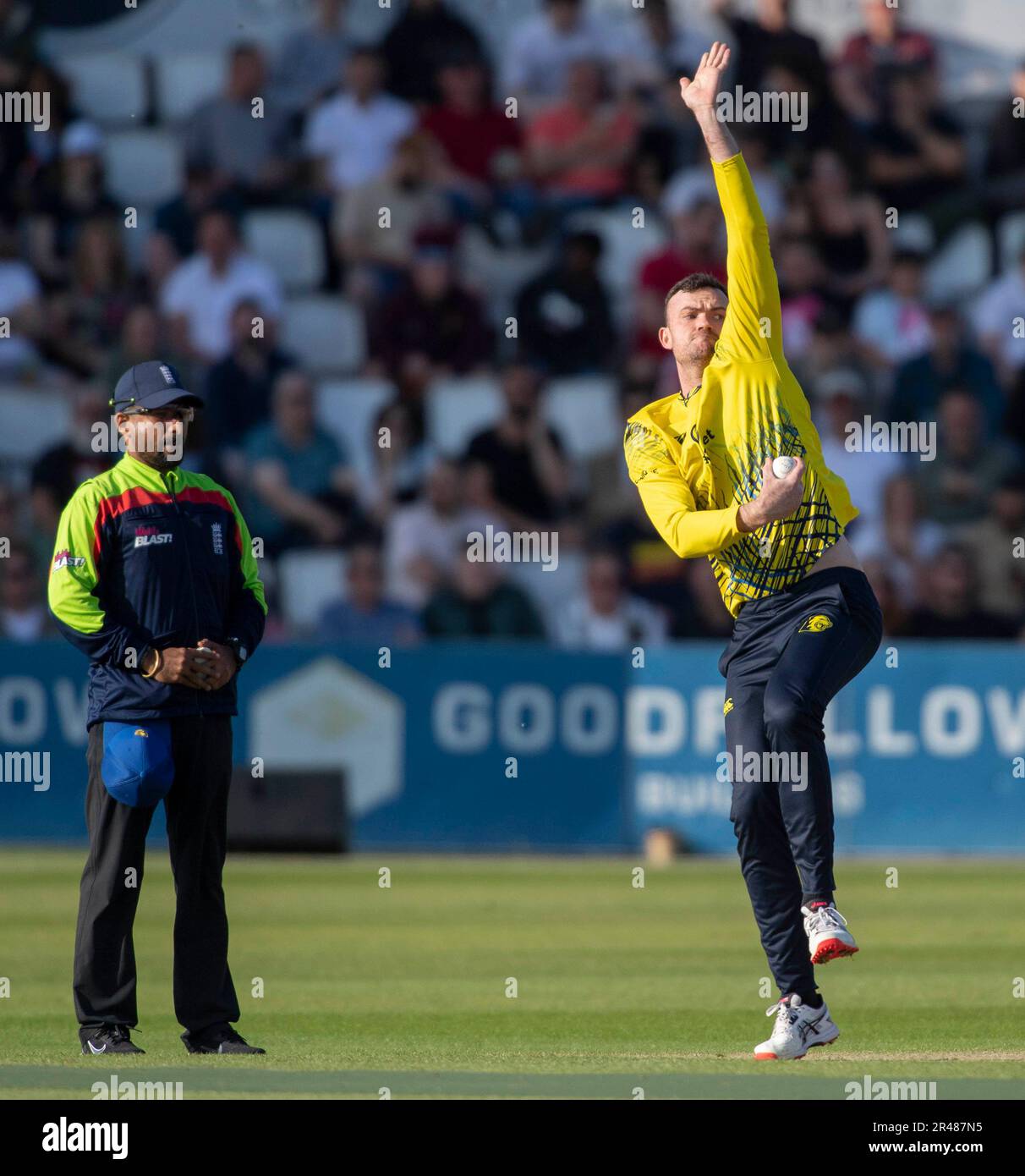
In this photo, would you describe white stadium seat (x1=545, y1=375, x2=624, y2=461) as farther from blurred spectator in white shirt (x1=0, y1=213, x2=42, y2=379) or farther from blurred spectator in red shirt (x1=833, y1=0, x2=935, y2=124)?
blurred spectator in white shirt (x1=0, y1=213, x2=42, y2=379)

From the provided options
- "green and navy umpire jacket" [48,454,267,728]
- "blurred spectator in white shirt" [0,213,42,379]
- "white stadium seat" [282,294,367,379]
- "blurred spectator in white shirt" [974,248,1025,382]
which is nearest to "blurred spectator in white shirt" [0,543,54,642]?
"blurred spectator in white shirt" [0,213,42,379]

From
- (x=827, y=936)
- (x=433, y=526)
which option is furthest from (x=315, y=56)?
(x=827, y=936)

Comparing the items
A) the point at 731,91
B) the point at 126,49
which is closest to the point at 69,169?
the point at 126,49

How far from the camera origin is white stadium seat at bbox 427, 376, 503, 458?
20984mm

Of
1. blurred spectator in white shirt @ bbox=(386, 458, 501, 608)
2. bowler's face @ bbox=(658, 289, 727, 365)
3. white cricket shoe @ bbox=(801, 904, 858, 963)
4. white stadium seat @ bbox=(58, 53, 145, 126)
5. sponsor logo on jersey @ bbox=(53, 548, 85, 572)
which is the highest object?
white stadium seat @ bbox=(58, 53, 145, 126)

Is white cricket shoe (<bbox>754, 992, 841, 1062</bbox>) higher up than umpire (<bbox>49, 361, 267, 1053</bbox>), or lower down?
lower down

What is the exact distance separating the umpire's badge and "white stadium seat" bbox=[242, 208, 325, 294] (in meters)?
15.4

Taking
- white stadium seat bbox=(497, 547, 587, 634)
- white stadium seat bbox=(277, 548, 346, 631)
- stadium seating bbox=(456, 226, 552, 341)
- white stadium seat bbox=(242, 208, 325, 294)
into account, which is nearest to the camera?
white stadium seat bbox=(497, 547, 587, 634)

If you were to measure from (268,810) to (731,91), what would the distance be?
9.17m

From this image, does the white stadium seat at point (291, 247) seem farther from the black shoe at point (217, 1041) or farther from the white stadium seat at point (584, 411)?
the black shoe at point (217, 1041)

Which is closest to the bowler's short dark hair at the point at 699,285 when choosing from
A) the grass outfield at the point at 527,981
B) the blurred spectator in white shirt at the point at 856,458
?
the grass outfield at the point at 527,981

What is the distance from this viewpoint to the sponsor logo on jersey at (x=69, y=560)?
27.2 ft

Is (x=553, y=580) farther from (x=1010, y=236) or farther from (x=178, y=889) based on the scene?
(x=178, y=889)

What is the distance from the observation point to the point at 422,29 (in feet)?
75.8
